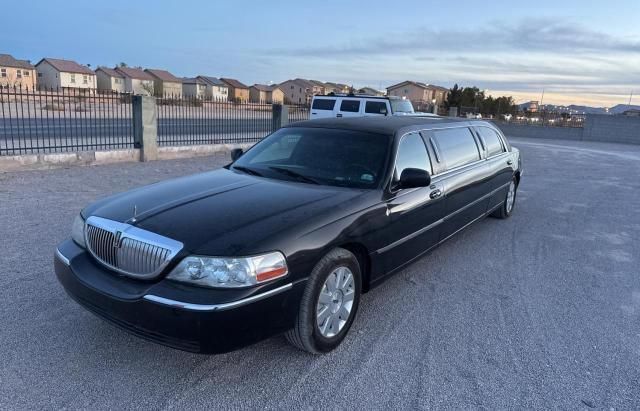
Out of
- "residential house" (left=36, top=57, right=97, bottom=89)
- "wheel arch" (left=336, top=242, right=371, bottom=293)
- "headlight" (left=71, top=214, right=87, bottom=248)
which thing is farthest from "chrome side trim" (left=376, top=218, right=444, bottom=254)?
"residential house" (left=36, top=57, right=97, bottom=89)

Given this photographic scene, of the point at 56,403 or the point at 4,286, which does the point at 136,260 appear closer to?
the point at 56,403

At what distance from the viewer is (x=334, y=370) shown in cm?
312

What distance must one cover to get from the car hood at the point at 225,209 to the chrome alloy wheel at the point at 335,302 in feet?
1.48

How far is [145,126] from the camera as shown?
38.7 ft

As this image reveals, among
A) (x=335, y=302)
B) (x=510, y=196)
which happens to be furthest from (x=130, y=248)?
(x=510, y=196)

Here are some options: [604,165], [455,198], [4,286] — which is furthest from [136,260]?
[604,165]

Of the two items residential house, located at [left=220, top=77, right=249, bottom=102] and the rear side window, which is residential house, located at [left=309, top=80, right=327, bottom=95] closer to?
residential house, located at [left=220, top=77, right=249, bottom=102]

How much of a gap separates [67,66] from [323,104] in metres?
75.2

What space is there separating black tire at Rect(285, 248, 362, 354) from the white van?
47.6ft

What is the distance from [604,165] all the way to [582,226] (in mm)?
9946

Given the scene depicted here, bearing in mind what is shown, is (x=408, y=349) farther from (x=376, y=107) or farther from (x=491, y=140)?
(x=376, y=107)

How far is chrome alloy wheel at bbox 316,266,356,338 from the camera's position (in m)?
3.21

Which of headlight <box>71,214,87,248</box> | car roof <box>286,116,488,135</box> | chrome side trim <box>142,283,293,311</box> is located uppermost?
car roof <box>286,116,488,135</box>

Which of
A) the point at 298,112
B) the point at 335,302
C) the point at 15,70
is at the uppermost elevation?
the point at 15,70
